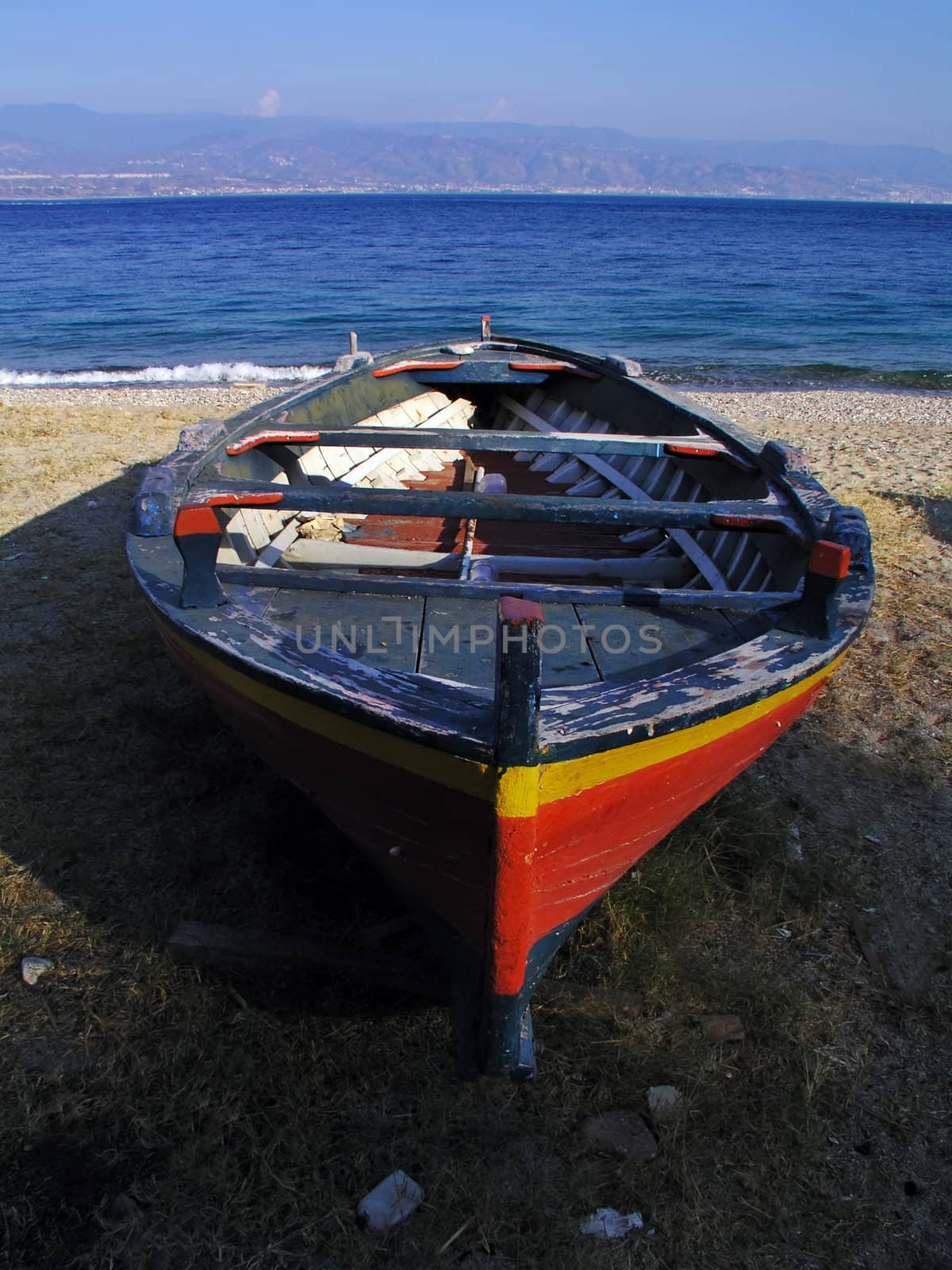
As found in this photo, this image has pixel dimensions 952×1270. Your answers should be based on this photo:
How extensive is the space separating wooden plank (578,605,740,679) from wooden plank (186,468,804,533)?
0.39 metres

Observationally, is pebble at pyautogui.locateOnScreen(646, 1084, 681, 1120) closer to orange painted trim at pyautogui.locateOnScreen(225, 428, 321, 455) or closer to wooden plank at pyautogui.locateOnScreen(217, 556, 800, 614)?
wooden plank at pyautogui.locateOnScreen(217, 556, 800, 614)

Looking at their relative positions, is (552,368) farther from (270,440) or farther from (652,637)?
(652,637)

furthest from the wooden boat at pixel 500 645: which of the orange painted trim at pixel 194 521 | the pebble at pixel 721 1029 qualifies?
the pebble at pixel 721 1029

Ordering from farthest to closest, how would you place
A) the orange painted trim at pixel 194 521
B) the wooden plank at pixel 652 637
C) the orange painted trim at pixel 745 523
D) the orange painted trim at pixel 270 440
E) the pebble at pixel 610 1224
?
the orange painted trim at pixel 270 440 < the orange painted trim at pixel 745 523 < the wooden plank at pixel 652 637 < the orange painted trim at pixel 194 521 < the pebble at pixel 610 1224

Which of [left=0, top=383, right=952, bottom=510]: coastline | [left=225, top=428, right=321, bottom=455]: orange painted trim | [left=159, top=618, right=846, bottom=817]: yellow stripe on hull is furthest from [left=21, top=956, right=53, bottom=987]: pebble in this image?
[left=0, top=383, right=952, bottom=510]: coastline

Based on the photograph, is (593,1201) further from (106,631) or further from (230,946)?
(106,631)

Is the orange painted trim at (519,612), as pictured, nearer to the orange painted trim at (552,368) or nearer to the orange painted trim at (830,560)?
the orange painted trim at (830,560)

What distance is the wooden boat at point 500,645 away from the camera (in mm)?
2279

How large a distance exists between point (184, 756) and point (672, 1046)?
279 centimetres

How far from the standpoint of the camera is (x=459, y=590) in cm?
346

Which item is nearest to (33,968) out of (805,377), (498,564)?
(498,564)

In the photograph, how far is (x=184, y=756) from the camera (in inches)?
173

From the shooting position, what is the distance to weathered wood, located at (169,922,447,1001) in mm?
3018

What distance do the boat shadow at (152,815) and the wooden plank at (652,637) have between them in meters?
1.41
